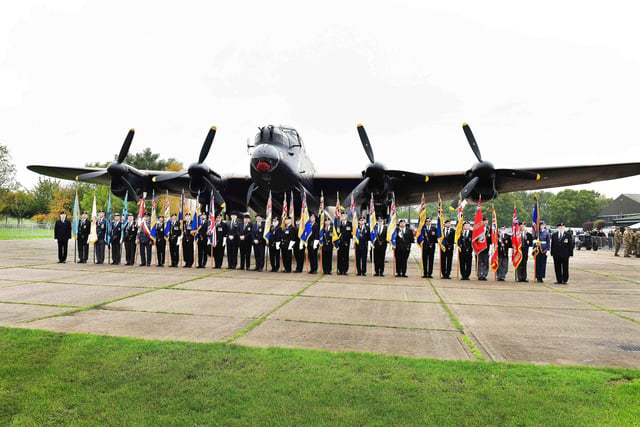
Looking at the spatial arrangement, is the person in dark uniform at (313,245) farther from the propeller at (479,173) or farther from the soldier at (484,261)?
the propeller at (479,173)

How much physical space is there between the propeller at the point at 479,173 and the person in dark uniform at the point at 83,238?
13856mm

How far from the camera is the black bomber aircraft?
16.2 meters

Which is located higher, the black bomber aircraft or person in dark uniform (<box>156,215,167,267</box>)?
the black bomber aircraft

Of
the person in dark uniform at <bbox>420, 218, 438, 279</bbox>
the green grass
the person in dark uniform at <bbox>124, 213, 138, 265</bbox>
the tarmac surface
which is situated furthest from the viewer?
the person in dark uniform at <bbox>124, 213, 138, 265</bbox>

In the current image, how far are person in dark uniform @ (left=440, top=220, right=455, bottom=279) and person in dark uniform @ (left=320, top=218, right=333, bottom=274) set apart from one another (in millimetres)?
3582

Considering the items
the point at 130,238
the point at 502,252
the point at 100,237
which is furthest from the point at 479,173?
the point at 100,237

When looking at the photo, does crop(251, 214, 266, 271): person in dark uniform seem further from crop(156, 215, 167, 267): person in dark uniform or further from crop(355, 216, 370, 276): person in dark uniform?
crop(156, 215, 167, 267): person in dark uniform

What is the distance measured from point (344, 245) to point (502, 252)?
16.5 feet

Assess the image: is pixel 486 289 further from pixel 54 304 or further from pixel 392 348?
pixel 54 304

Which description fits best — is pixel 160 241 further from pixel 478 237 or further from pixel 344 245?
pixel 478 237

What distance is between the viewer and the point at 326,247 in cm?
1363

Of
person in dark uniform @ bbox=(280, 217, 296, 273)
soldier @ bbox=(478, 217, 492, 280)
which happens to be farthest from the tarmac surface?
person in dark uniform @ bbox=(280, 217, 296, 273)

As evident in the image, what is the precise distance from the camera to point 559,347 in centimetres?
529

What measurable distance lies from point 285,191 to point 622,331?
13766mm
